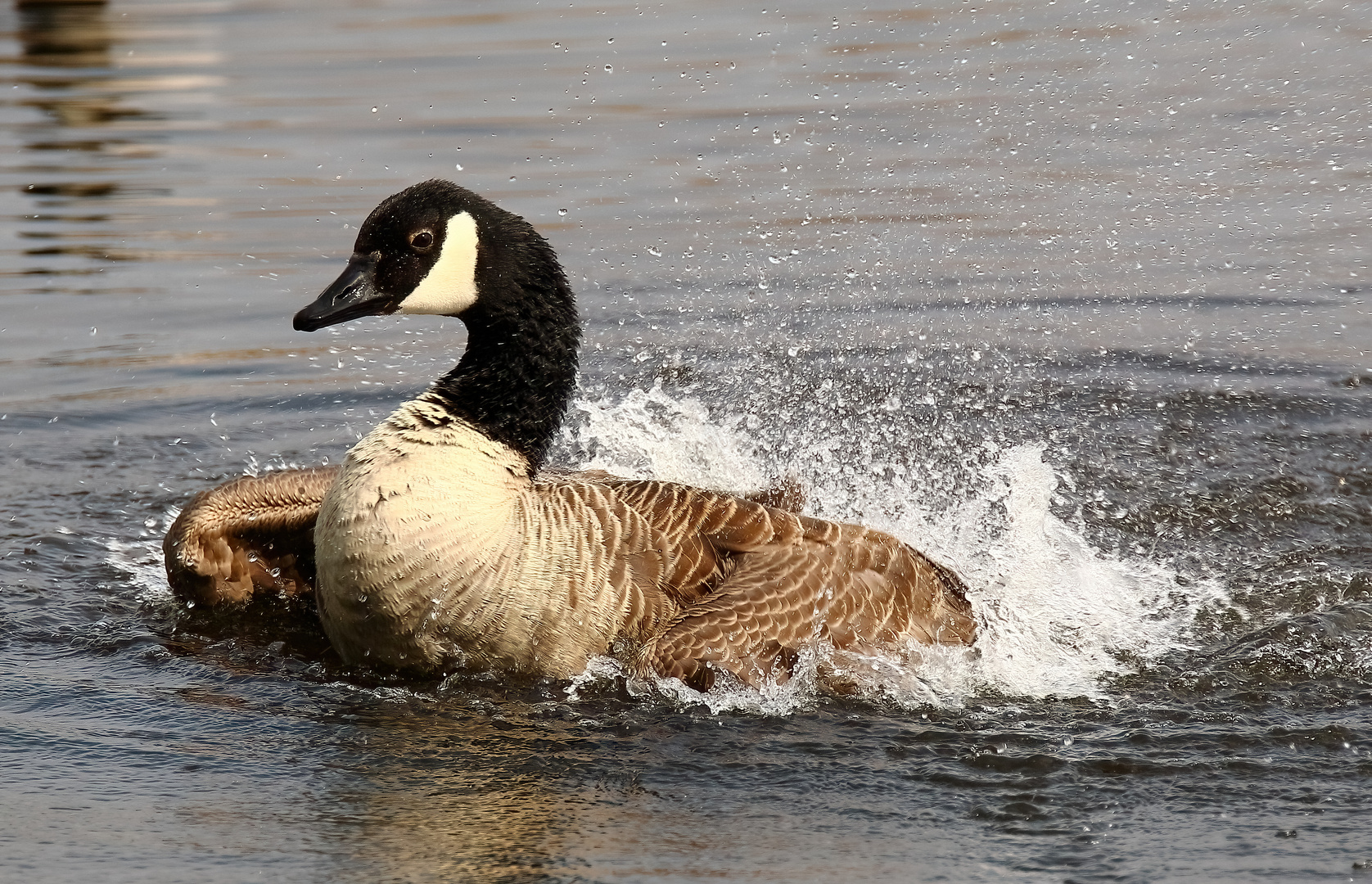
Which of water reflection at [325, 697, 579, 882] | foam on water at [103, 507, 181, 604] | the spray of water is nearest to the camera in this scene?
water reflection at [325, 697, 579, 882]

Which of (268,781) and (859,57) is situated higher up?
(859,57)

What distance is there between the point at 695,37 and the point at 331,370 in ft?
31.3

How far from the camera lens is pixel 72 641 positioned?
22.6 feet

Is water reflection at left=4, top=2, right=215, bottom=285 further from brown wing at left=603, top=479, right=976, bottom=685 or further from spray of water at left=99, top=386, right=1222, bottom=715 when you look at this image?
brown wing at left=603, top=479, right=976, bottom=685

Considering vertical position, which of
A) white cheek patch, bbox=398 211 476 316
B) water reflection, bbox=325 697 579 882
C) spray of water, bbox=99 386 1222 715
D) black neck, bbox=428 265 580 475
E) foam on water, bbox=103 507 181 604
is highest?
white cheek patch, bbox=398 211 476 316

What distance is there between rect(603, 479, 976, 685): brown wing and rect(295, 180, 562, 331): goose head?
102cm

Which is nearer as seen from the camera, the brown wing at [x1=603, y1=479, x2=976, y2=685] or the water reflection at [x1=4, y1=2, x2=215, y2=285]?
the brown wing at [x1=603, y1=479, x2=976, y2=685]

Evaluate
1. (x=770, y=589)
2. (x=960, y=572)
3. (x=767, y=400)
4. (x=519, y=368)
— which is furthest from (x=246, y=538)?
(x=767, y=400)

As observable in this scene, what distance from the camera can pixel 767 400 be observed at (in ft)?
33.3

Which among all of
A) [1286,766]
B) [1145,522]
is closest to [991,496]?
[1145,522]

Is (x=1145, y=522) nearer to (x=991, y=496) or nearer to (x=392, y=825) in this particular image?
(x=991, y=496)

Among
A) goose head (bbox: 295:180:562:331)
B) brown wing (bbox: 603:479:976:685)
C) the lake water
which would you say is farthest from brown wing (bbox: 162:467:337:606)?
brown wing (bbox: 603:479:976:685)

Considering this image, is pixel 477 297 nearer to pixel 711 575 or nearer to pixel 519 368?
pixel 519 368

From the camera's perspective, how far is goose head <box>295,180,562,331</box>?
6383mm
